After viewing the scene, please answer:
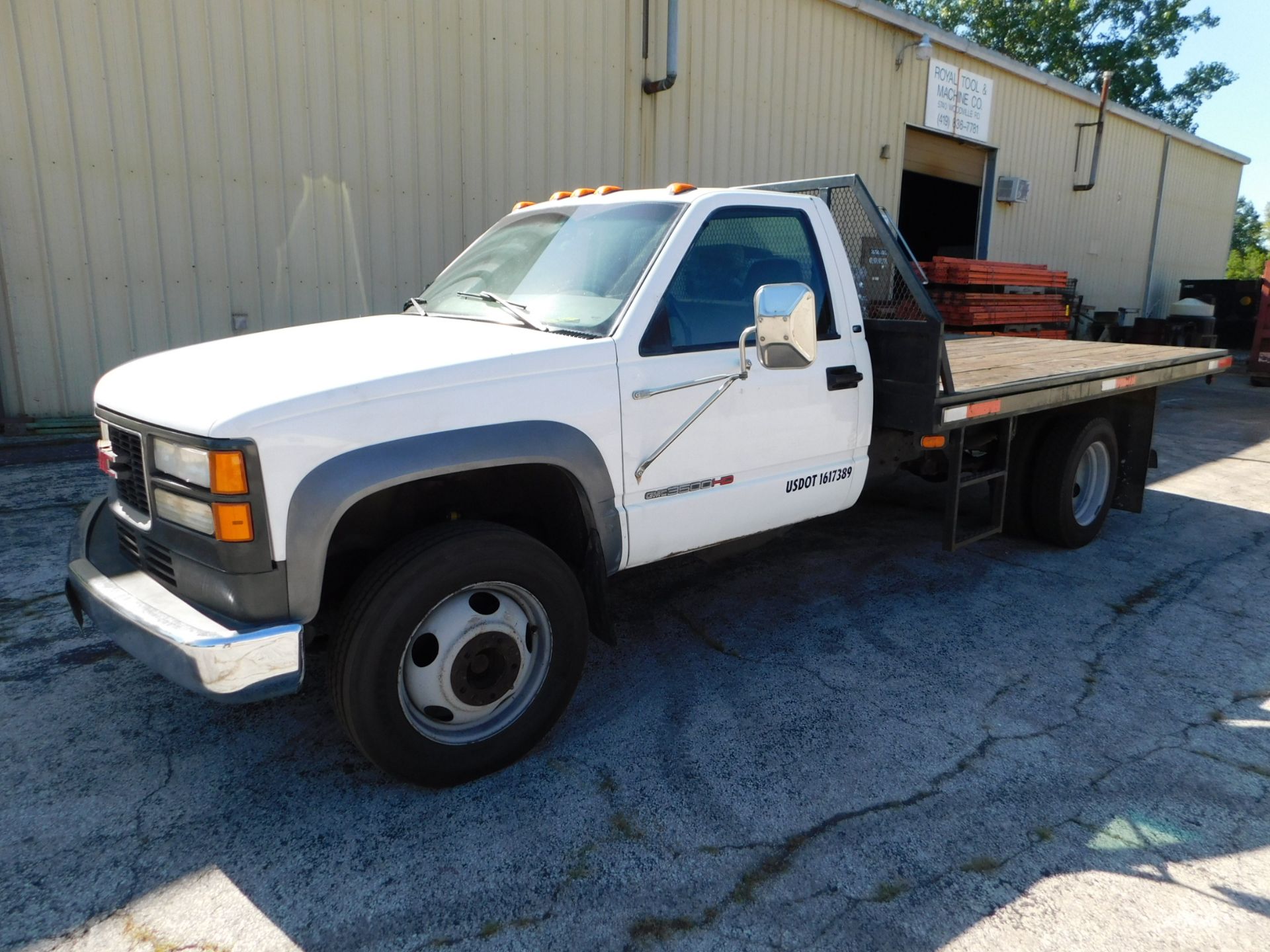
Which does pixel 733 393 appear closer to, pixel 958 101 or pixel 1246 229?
pixel 958 101

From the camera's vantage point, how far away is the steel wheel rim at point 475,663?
290cm

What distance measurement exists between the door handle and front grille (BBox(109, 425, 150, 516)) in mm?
2749

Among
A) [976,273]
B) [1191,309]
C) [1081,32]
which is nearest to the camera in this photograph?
[976,273]

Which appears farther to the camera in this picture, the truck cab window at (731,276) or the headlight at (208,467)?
the truck cab window at (731,276)

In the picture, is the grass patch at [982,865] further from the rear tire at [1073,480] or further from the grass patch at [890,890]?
the rear tire at [1073,480]

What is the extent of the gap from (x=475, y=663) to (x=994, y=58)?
15450 mm

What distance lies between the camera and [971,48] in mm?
14109

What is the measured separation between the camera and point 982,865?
264 centimetres

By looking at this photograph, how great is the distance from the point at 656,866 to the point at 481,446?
1.41 meters

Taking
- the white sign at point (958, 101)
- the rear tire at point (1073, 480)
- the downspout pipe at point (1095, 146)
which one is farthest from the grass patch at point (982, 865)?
the downspout pipe at point (1095, 146)

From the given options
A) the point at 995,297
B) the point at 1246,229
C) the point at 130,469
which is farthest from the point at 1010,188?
the point at 1246,229

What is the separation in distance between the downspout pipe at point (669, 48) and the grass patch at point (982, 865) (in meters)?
8.71

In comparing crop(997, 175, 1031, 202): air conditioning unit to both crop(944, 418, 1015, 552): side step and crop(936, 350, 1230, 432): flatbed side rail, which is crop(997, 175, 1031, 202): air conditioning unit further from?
crop(944, 418, 1015, 552): side step

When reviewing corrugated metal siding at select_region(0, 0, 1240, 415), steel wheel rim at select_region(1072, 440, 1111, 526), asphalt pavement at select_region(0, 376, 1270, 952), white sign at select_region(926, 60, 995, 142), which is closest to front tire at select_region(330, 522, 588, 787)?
asphalt pavement at select_region(0, 376, 1270, 952)
